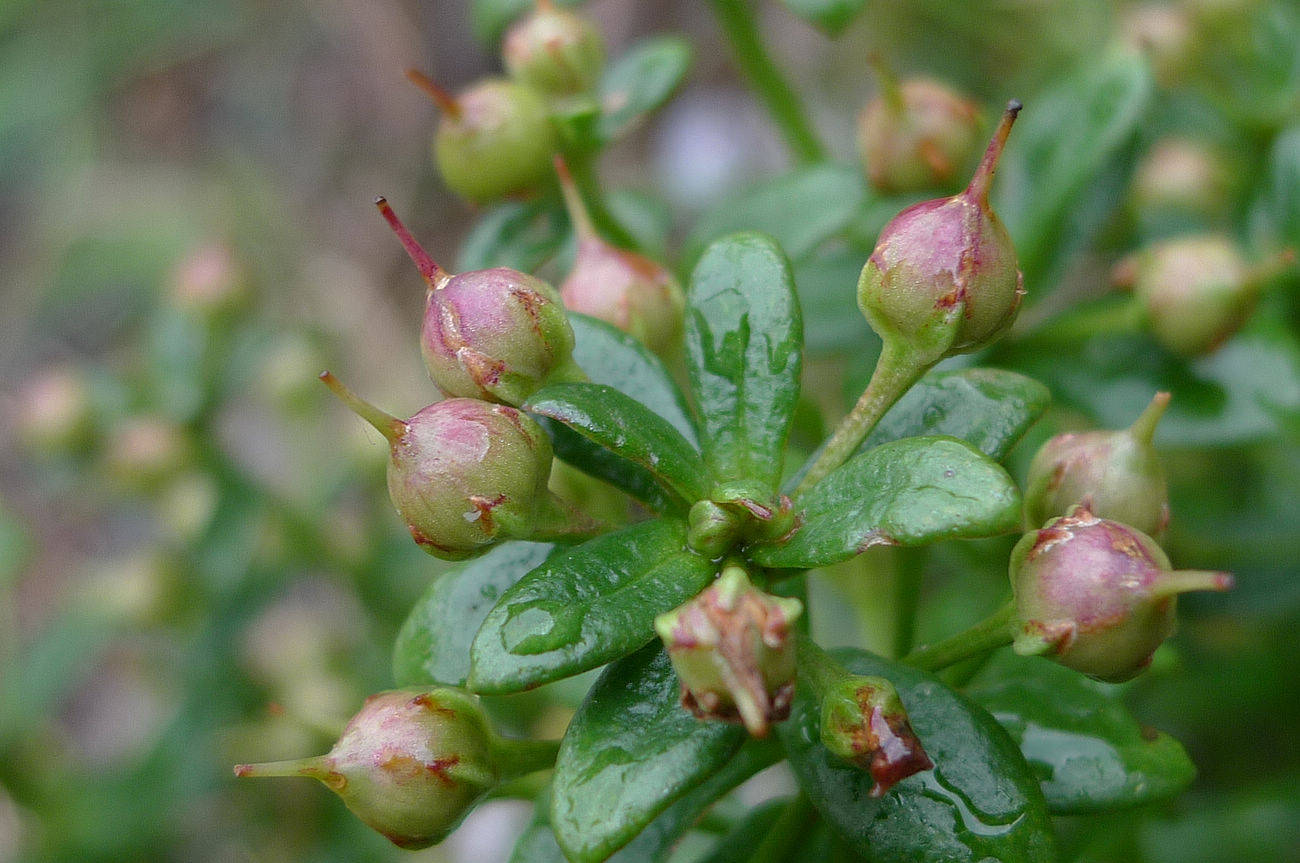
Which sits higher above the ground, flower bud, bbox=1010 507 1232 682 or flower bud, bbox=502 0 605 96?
flower bud, bbox=502 0 605 96

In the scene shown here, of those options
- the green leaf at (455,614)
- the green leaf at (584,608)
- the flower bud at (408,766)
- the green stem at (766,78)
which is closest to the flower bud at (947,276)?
the green leaf at (584,608)

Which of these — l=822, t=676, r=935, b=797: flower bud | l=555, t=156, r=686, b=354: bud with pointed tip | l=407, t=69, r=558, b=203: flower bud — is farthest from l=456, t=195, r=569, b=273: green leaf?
l=822, t=676, r=935, b=797: flower bud

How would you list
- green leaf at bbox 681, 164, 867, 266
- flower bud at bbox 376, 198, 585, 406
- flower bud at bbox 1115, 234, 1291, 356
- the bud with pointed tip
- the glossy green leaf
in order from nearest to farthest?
1. flower bud at bbox 376, 198, 585, 406
2. the glossy green leaf
3. the bud with pointed tip
4. flower bud at bbox 1115, 234, 1291, 356
5. green leaf at bbox 681, 164, 867, 266

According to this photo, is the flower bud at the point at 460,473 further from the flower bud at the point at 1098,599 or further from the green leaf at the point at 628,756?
the flower bud at the point at 1098,599

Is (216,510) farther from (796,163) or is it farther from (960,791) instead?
(960,791)

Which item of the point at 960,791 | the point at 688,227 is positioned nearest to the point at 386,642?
the point at 960,791

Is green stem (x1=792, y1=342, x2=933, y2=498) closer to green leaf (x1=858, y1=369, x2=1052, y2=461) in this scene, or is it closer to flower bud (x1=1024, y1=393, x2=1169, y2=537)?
green leaf (x1=858, y1=369, x2=1052, y2=461)
